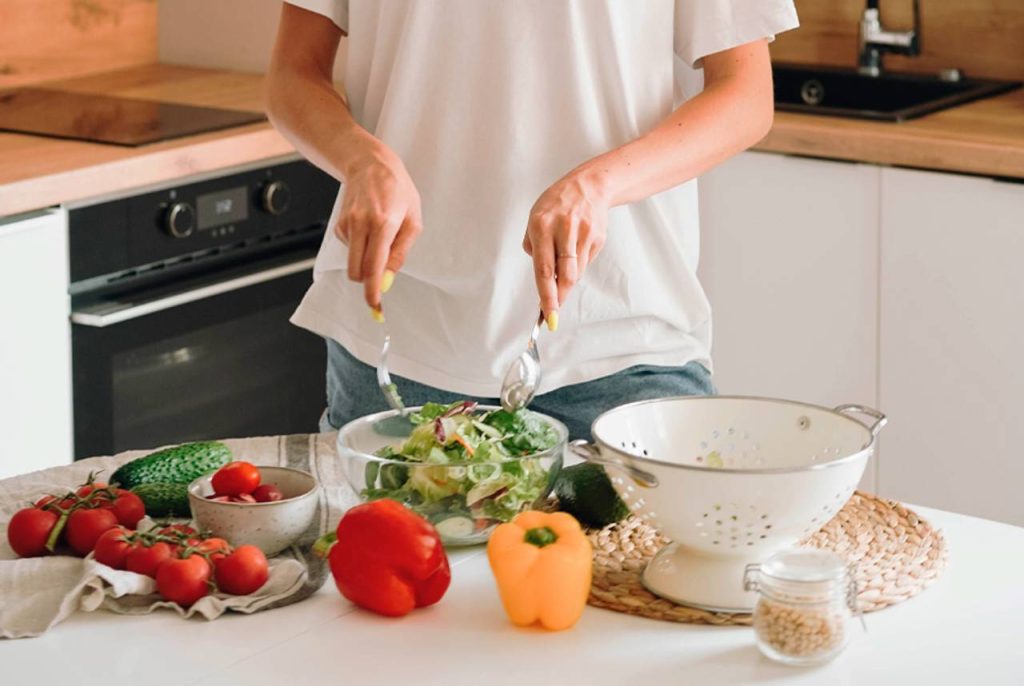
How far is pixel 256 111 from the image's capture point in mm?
2750

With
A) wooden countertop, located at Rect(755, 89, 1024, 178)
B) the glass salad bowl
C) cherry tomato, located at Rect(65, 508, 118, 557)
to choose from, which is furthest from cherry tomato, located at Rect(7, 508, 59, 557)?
wooden countertop, located at Rect(755, 89, 1024, 178)

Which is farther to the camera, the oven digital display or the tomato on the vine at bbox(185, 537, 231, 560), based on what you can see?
the oven digital display

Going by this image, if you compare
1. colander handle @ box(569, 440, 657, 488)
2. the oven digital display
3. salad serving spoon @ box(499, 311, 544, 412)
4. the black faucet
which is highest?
the black faucet

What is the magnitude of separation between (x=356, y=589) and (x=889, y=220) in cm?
169

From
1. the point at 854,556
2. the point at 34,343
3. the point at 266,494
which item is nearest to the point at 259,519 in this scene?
the point at 266,494

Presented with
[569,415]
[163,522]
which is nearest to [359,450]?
[163,522]

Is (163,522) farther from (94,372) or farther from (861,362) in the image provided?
(861,362)

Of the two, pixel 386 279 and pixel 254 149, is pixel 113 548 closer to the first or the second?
pixel 386 279

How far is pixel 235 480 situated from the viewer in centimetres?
132

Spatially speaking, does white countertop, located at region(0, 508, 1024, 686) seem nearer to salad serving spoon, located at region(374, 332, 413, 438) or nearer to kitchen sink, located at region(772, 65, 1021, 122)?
salad serving spoon, located at region(374, 332, 413, 438)

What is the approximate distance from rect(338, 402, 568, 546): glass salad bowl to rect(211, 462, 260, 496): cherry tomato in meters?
0.08

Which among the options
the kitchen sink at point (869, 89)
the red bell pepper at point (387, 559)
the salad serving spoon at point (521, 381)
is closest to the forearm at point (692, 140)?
the salad serving spoon at point (521, 381)

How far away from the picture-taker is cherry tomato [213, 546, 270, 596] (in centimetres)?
122

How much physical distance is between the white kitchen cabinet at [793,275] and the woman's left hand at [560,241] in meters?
1.45
